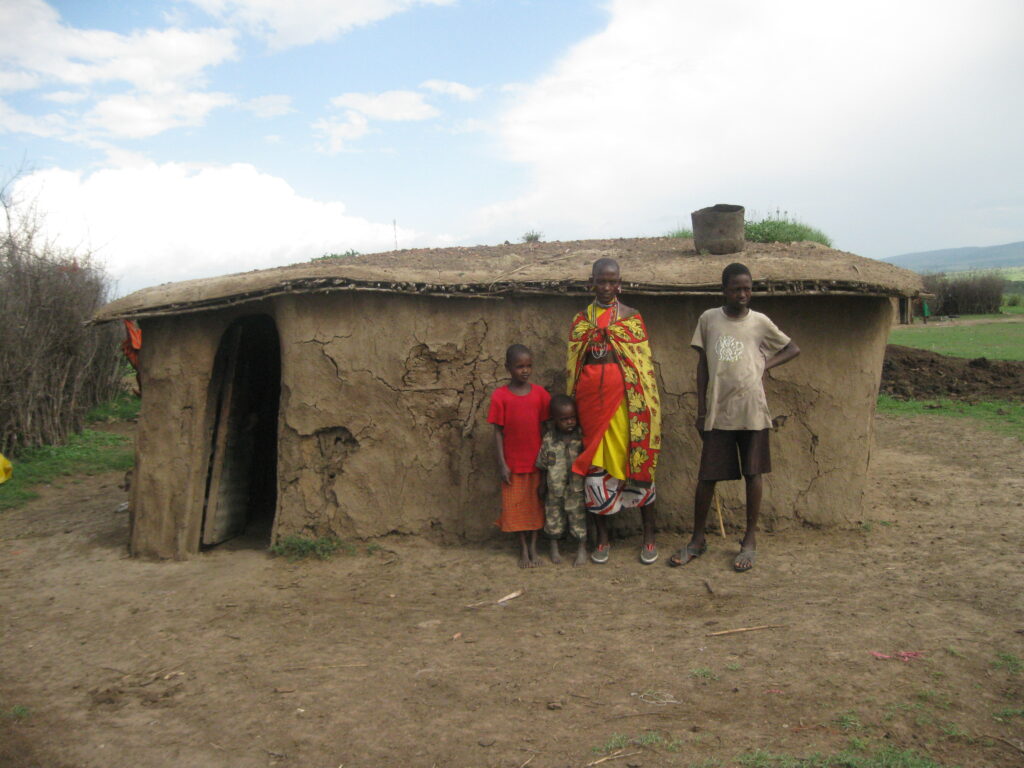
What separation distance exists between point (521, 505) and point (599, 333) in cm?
117

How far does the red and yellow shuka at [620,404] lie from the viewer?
4.82m

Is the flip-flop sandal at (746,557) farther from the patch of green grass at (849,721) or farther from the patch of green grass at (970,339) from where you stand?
the patch of green grass at (970,339)

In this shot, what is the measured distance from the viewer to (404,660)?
3.78 meters

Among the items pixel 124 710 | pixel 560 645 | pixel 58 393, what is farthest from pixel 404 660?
pixel 58 393

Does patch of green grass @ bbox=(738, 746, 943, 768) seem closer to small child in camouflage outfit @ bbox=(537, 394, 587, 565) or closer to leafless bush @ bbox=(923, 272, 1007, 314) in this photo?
small child in camouflage outfit @ bbox=(537, 394, 587, 565)

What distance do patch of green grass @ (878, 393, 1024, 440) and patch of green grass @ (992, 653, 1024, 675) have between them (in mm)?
6039

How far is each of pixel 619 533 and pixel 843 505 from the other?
1.43m

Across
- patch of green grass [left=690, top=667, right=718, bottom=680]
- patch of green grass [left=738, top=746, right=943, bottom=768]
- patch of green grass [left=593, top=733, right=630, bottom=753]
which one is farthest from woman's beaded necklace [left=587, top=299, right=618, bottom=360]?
patch of green grass [left=738, top=746, right=943, bottom=768]

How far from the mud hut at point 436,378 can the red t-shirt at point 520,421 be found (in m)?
0.33

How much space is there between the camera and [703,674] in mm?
3393

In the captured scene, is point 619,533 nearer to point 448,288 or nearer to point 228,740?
point 448,288

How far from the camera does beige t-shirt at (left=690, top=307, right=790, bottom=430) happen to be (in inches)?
179

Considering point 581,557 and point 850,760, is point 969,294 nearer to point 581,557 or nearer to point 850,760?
point 581,557

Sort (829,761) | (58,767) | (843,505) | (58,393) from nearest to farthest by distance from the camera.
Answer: (829,761) → (58,767) → (843,505) → (58,393)
